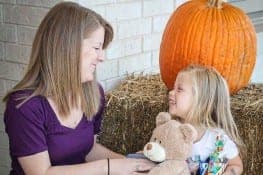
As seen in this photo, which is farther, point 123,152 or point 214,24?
point 123,152

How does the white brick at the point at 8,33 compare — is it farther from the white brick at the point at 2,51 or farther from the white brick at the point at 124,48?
the white brick at the point at 124,48

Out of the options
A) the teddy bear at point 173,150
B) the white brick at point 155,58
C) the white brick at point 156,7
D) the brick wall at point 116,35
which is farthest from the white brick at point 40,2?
the teddy bear at point 173,150

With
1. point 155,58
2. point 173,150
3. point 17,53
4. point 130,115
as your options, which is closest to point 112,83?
point 130,115

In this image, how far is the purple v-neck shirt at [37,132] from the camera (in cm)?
168

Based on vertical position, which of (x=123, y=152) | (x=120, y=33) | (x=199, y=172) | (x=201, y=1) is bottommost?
(x=123, y=152)

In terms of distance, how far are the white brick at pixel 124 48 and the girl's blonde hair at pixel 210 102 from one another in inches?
31.3

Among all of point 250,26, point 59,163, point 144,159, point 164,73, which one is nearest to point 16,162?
point 59,163

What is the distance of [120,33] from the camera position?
2.65m

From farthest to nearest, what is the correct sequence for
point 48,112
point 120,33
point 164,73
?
1. point 120,33
2. point 164,73
3. point 48,112

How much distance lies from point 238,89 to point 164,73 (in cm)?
38

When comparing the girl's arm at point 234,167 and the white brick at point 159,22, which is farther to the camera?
the white brick at point 159,22

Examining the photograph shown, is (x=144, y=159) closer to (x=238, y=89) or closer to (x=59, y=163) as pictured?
(x=59, y=163)

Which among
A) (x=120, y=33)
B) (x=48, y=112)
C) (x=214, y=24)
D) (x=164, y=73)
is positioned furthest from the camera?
(x=120, y=33)

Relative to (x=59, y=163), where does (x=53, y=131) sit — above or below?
above
